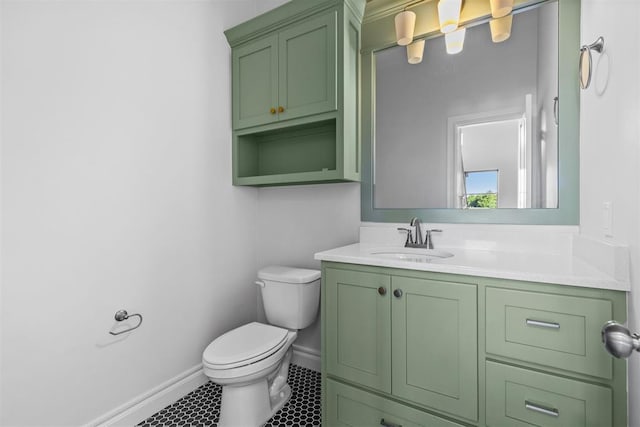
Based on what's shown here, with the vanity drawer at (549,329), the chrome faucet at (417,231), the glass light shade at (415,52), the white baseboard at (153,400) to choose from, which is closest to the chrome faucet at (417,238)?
the chrome faucet at (417,231)

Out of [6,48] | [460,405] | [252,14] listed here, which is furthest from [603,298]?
[252,14]

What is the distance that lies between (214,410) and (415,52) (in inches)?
91.1

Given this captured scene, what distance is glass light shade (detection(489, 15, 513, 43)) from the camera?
1507 mm

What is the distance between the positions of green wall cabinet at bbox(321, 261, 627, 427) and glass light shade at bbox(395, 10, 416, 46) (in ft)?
4.27

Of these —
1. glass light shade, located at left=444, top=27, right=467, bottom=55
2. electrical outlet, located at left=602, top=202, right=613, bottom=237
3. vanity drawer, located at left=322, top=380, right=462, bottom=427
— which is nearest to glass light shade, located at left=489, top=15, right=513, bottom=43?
glass light shade, located at left=444, top=27, right=467, bottom=55

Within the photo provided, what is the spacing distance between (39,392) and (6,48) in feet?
4.54

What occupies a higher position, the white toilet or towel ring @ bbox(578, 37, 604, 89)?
towel ring @ bbox(578, 37, 604, 89)

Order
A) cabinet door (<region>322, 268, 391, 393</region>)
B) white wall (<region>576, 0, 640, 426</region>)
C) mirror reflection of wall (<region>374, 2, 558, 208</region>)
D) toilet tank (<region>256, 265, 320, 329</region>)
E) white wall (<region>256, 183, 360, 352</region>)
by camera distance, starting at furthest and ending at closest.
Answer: white wall (<region>256, 183, 360, 352</region>) → toilet tank (<region>256, 265, 320, 329</region>) → mirror reflection of wall (<region>374, 2, 558, 208</region>) → cabinet door (<region>322, 268, 391, 393</region>) → white wall (<region>576, 0, 640, 426</region>)

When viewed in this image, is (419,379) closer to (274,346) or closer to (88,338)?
(274,346)

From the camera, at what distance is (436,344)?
1.20m

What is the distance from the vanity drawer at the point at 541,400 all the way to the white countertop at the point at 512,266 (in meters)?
0.32

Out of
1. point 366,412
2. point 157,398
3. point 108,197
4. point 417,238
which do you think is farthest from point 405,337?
point 108,197

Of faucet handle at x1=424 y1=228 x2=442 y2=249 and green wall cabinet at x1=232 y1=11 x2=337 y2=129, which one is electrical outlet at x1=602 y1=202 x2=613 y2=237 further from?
green wall cabinet at x1=232 y1=11 x2=337 y2=129

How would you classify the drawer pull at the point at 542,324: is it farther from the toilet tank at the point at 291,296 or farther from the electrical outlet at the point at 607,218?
the toilet tank at the point at 291,296
